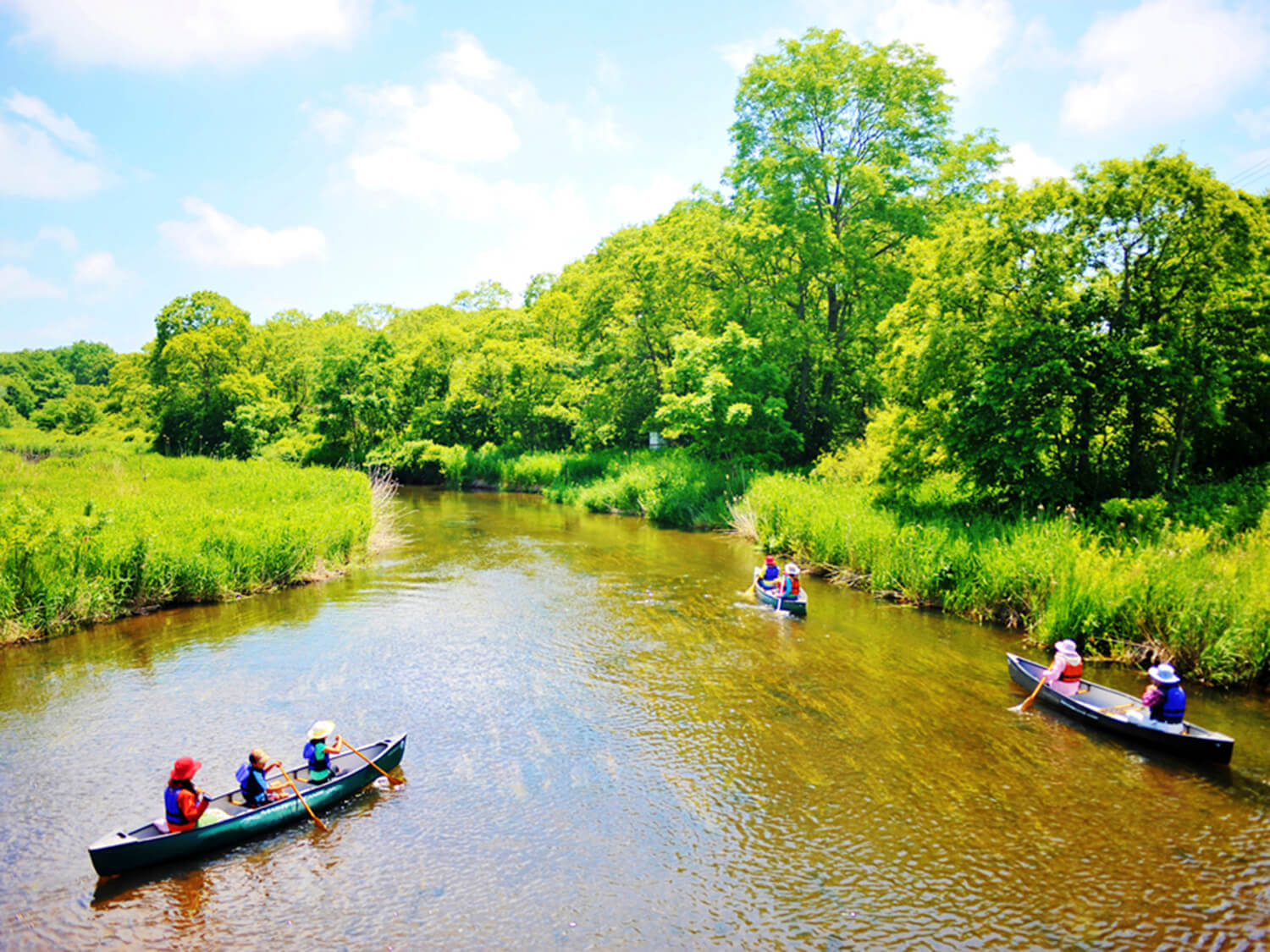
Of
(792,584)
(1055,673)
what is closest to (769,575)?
(792,584)

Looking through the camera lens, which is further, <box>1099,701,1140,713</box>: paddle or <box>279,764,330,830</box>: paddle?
<box>1099,701,1140,713</box>: paddle

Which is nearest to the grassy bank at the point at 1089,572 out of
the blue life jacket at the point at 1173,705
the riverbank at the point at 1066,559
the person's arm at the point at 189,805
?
the riverbank at the point at 1066,559

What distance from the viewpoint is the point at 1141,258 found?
17.2 meters

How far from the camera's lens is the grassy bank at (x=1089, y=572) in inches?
500

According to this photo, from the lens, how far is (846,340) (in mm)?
34594

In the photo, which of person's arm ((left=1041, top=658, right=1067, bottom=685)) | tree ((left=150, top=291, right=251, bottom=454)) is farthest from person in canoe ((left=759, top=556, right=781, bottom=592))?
tree ((left=150, top=291, right=251, bottom=454))

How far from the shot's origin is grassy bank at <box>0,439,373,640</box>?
1505cm

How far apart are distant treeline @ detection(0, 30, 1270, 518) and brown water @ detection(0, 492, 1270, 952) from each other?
686 cm

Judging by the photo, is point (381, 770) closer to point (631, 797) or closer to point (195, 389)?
point (631, 797)

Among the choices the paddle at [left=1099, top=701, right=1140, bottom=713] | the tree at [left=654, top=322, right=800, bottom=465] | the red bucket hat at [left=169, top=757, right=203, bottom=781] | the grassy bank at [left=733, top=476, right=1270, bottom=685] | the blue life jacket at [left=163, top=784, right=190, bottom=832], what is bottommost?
the paddle at [left=1099, top=701, right=1140, bottom=713]

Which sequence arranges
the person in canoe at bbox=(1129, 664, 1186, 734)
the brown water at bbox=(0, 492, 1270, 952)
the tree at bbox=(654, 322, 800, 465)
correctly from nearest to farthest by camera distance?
the brown water at bbox=(0, 492, 1270, 952) < the person in canoe at bbox=(1129, 664, 1186, 734) < the tree at bbox=(654, 322, 800, 465)

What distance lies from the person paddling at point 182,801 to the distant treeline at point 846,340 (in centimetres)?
1774

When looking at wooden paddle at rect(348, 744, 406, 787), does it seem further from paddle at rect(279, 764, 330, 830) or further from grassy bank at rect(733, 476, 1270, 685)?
grassy bank at rect(733, 476, 1270, 685)

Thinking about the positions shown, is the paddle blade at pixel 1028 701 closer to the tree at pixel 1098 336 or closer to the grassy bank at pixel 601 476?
the tree at pixel 1098 336
